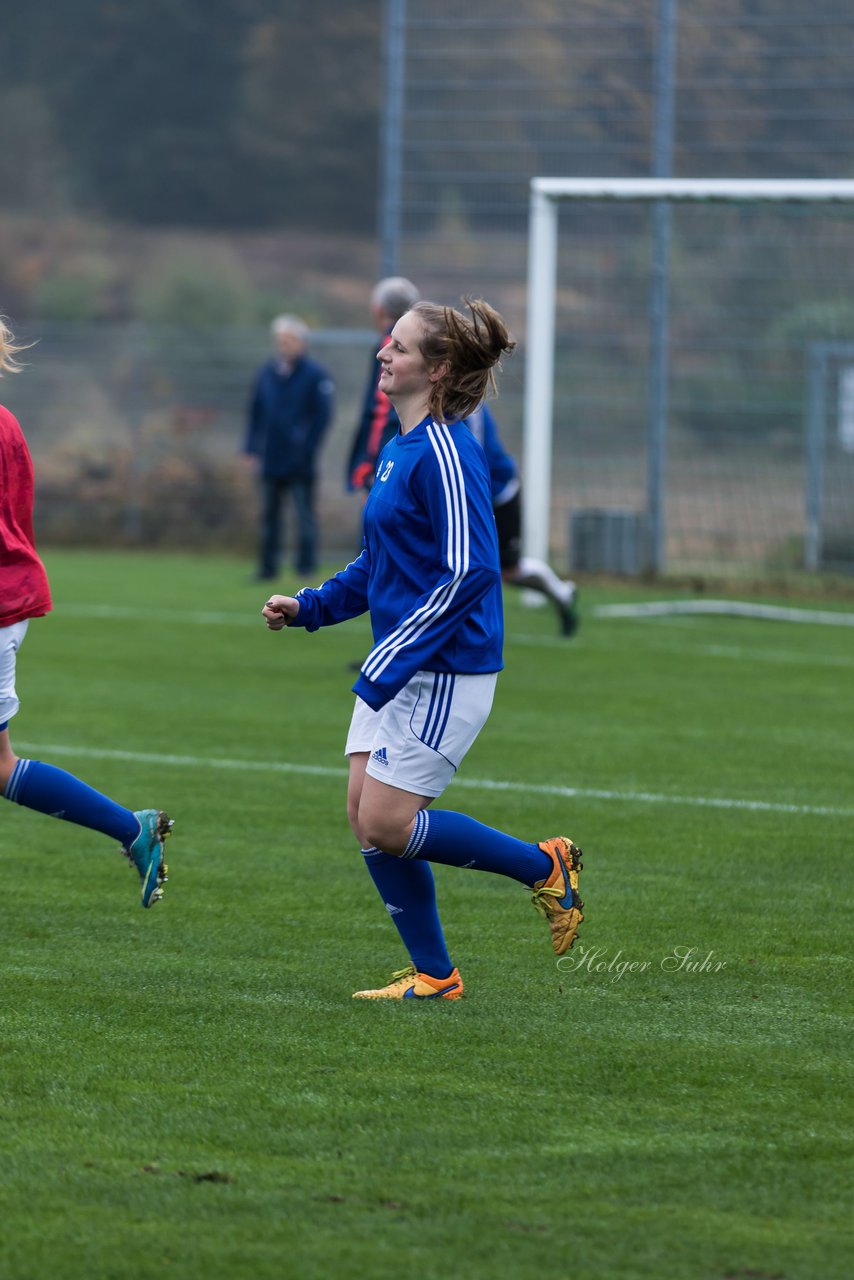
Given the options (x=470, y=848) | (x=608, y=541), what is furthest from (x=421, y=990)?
(x=608, y=541)

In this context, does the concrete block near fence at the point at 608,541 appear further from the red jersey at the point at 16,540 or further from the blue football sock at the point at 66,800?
the red jersey at the point at 16,540

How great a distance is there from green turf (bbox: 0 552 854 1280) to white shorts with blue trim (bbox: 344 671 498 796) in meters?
0.57

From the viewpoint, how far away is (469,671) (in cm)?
462

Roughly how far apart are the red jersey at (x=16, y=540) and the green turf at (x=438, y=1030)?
0.91 meters

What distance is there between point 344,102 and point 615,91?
1306 inches

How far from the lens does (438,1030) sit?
4.61 m

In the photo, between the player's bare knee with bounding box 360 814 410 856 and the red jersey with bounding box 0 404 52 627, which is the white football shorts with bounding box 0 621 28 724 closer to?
the red jersey with bounding box 0 404 52 627

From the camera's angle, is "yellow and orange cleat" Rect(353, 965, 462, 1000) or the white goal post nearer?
"yellow and orange cleat" Rect(353, 965, 462, 1000)

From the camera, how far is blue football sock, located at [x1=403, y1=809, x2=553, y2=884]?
4.72m

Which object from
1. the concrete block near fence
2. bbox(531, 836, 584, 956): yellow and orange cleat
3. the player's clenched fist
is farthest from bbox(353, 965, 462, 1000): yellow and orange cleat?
the concrete block near fence

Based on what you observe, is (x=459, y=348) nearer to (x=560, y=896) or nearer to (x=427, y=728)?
(x=427, y=728)

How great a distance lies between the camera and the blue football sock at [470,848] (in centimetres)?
472

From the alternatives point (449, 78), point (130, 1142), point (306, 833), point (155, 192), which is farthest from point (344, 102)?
point (130, 1142)

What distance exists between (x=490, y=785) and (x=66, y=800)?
2.65m
